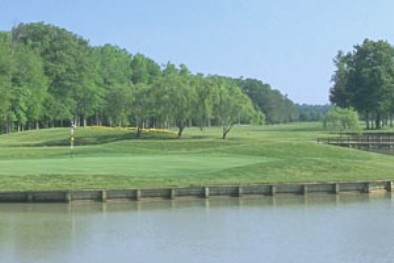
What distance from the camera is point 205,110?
77.6 meters

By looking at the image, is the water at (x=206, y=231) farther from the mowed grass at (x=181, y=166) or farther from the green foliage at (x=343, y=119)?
the green foliage at (x=343, y=119)

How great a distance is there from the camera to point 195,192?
1468 inches

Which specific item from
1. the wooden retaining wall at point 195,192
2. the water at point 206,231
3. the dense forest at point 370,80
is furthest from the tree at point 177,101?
the dense forest at point 370,80

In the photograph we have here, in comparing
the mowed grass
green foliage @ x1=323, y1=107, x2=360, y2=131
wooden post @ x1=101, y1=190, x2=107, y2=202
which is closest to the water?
wooden post @ x1=101, y1=190, x2=107, y2=202

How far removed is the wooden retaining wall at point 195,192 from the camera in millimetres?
35688

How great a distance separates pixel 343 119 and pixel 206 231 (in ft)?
273

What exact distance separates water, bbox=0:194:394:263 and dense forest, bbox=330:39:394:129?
9374 centimetres

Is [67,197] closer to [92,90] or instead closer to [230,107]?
[230,107]

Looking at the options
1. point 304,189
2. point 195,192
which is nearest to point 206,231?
point 195,192

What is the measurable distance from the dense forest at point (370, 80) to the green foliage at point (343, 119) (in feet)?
65.5

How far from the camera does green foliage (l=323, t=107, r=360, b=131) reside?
350ft

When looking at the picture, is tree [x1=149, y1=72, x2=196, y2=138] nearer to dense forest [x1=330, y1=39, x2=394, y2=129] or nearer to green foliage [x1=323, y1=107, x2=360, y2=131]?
green foliage [x1=323, y1=107, x2=360, y2=131]

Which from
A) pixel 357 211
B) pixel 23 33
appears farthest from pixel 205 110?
pixel 23 33

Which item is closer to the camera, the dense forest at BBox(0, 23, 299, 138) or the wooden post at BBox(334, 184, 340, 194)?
the wooden post at BBox(334, 184, 340, 194)
